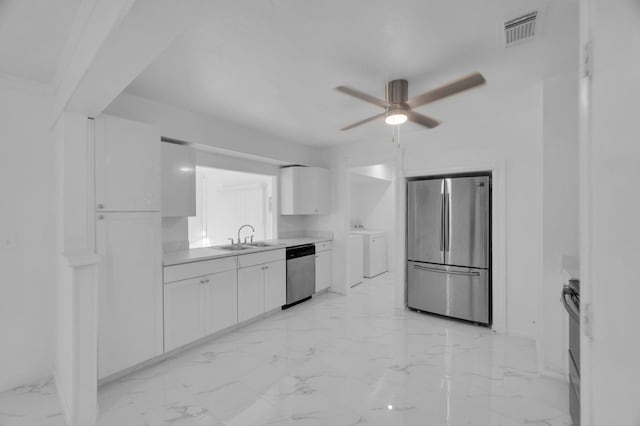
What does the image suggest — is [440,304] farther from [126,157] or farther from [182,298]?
[126,157]

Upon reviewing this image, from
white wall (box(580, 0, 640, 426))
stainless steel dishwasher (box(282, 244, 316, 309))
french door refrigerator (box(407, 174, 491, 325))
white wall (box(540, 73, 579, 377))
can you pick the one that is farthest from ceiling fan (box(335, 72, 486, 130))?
stainless steel dishwasher (box(282, 244, 316, 309))

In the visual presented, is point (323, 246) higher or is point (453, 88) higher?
point (453, 88)

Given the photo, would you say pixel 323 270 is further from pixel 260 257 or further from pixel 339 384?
pixel 339 384

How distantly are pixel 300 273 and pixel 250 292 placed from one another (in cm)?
93

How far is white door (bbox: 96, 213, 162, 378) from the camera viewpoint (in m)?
2.21

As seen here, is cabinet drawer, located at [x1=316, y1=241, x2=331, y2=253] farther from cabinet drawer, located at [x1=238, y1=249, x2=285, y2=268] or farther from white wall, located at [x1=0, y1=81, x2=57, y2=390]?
white wall, located at [x1=0, y1=81, x2=57, y2=390]

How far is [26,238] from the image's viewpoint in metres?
2.31

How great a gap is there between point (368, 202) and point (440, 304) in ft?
12.1

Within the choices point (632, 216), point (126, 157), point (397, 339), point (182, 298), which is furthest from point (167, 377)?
point (632, 216)

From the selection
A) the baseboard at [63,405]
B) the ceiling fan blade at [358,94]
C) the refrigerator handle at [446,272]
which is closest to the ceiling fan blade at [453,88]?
the ceiling fan blade at [358,94]

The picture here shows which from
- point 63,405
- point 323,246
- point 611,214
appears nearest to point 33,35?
point 63,405

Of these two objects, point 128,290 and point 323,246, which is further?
point 323,246

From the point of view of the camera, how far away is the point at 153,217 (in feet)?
8.19

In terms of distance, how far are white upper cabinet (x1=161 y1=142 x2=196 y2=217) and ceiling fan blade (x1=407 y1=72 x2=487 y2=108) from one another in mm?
2329
